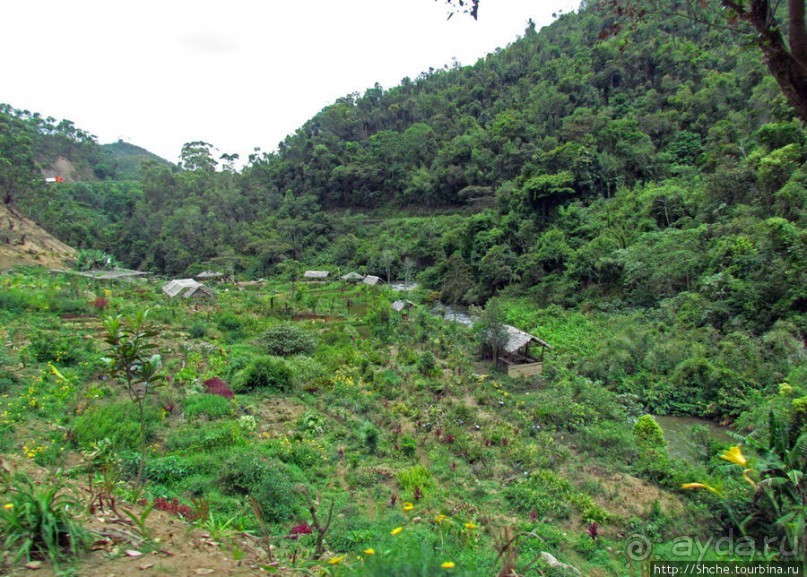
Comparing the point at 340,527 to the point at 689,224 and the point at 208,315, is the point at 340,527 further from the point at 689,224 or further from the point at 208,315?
the point at 689,224

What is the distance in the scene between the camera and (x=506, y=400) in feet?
37.2

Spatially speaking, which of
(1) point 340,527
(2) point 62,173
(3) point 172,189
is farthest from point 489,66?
(2) point 62,173

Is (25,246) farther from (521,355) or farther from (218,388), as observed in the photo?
(521,355)

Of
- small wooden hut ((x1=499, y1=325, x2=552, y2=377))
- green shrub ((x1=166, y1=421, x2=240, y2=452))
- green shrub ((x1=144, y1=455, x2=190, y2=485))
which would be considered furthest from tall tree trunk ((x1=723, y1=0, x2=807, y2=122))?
small wooden hut ((x1=499, y1=325, x2=552, y2=377))

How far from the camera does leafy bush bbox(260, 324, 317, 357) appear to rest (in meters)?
14.4

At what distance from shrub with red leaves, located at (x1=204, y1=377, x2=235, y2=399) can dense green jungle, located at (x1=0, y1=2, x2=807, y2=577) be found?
76 millimetres

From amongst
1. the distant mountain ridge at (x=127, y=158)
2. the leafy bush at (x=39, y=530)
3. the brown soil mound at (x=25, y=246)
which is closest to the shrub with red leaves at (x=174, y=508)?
the leafy bush at (x=39, y=530)

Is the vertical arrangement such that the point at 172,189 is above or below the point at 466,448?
above

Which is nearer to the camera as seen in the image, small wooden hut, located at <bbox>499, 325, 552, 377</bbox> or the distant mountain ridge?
small wooden hut, located at <bbox>499, 325, 552, 377</bbox>

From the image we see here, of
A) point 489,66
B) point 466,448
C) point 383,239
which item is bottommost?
point 466,448

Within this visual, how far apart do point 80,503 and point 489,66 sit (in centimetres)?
5601

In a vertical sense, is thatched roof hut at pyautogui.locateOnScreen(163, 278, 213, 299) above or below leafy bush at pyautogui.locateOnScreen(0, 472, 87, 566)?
above

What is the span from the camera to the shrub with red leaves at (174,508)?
453 centimetres

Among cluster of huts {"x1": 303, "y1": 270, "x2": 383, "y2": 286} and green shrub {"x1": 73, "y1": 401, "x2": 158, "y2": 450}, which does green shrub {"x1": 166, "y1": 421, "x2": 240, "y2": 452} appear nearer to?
green shrub {"x1": 73, "y1": 401, "x2": 158, "y2": 450}
